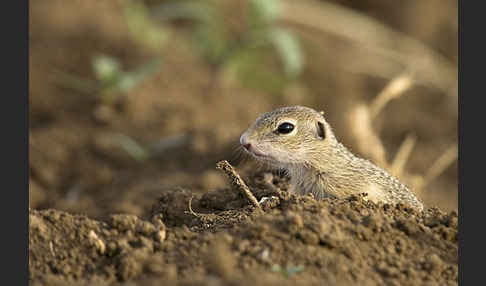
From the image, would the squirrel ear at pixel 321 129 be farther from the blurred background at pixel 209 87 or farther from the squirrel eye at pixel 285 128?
the blurred background at pixel 209 87

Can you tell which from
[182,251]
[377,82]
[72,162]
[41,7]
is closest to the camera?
[182,251]

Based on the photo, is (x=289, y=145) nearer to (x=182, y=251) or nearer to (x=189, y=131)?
(x=182, y=251)

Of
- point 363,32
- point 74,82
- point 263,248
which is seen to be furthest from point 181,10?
point 263,248

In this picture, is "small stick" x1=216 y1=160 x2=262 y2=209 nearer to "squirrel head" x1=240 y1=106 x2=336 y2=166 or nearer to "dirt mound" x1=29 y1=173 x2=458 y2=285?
"dirt mound" x1=29 y1=173 x2=458 y2=285

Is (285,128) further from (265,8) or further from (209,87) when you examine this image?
(209,87)

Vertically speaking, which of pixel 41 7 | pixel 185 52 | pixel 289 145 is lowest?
pixel 289 145

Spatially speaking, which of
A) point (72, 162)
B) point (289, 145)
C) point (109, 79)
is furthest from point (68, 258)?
point (109, 79)

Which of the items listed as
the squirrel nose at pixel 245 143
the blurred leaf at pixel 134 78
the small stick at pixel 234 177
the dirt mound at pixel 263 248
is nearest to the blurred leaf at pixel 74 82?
the blurred leaf at pixel 134 78
